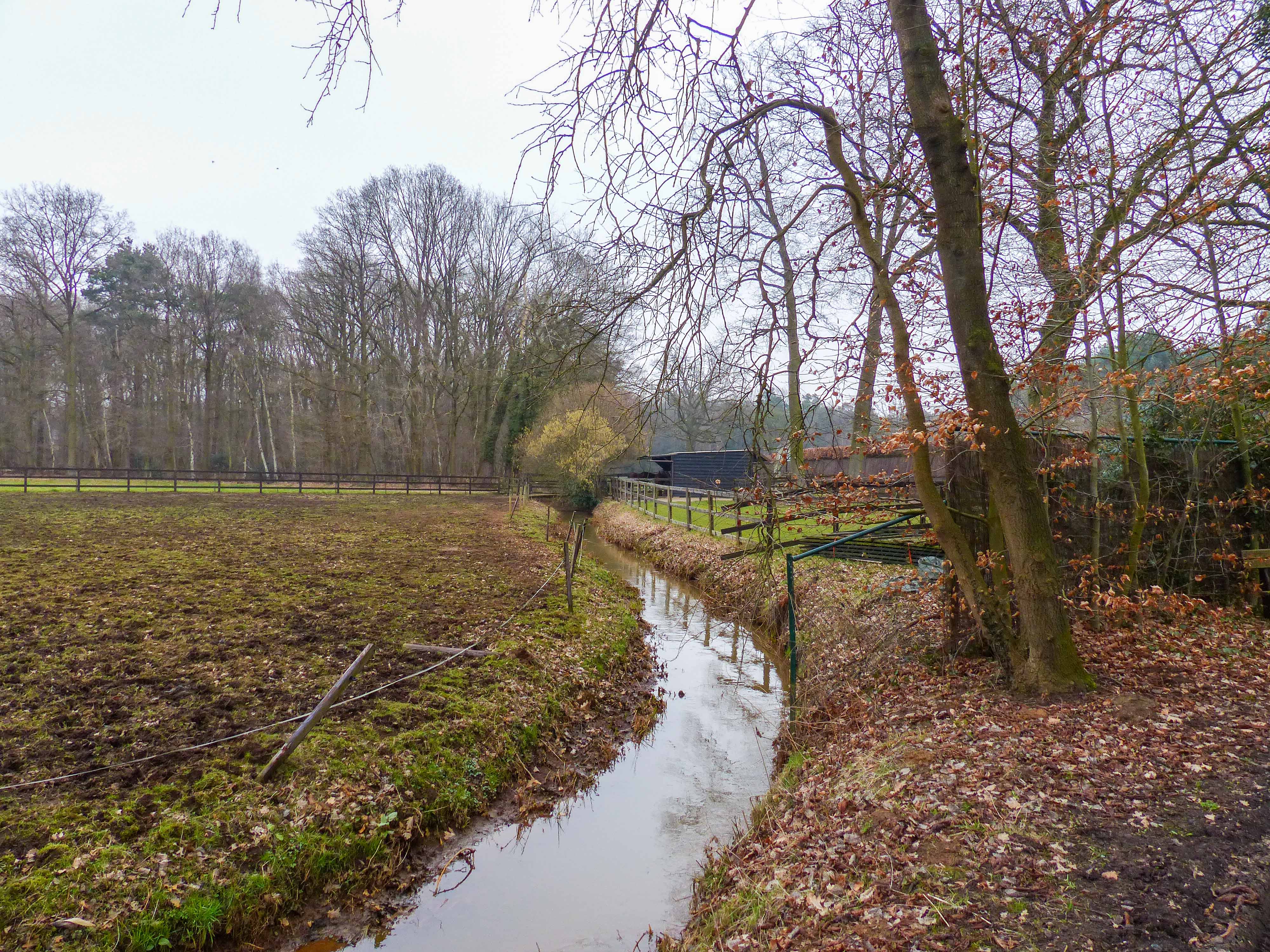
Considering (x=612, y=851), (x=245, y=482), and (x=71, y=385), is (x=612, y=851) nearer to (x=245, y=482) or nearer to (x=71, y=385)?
(x=245, y=482)

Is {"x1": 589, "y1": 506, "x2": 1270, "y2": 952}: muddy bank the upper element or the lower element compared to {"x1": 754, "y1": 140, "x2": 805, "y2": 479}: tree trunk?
lower

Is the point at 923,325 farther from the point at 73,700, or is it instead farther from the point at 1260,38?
the point at 73,700

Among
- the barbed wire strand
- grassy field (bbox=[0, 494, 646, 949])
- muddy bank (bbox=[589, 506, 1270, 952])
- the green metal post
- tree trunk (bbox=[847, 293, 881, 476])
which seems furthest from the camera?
the green metal post

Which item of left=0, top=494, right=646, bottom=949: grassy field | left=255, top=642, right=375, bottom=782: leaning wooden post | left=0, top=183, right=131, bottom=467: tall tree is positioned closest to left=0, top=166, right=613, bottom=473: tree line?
left=0, top=183, right=131, bottom=467: tall tree

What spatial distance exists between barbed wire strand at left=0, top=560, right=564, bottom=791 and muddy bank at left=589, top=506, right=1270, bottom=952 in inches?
125

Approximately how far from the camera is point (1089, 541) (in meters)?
6.79

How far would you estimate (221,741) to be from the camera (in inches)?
196

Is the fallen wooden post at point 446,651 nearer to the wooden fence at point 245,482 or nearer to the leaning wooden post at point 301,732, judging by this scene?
the leaning wooden post at point 301,732

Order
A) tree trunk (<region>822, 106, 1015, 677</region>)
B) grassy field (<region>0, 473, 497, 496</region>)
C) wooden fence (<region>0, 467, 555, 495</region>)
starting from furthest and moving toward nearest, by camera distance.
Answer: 1. wooden fence (<region>0, 467, 555, 495</region>)
2. grassy field (<region>0, 473, 497, 496</region>)
3. tree trunk (<region>822, 106, 1015, 677</region>)

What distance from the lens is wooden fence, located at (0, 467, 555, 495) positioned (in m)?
27.7

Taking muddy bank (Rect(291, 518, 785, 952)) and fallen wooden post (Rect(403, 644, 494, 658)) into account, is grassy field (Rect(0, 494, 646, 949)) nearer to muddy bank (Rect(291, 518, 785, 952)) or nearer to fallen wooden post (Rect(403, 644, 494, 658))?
fallen wooden post (Rect(403, 644, 494, 658))

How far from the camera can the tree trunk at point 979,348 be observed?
491cm

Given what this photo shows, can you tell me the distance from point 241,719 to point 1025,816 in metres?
5.55

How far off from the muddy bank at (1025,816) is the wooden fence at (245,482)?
23.8m
